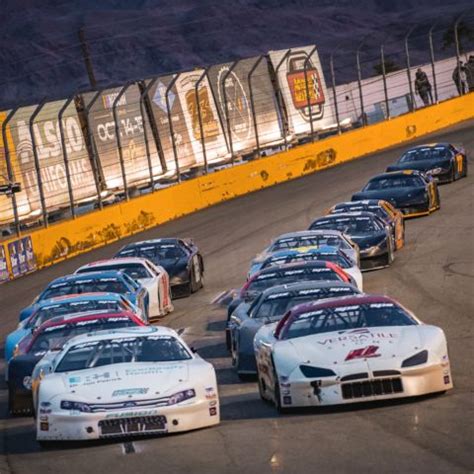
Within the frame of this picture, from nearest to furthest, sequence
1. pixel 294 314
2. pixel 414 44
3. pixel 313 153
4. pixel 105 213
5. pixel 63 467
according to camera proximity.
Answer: pixel 63 467 < pixel 294 314 < pixel 105 213 < pixel 313 153 < pixel 414 44

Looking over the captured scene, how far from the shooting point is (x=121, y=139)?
44312 millimetres

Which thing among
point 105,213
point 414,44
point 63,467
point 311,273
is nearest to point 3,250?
point 105,213

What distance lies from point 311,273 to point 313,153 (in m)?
29.1

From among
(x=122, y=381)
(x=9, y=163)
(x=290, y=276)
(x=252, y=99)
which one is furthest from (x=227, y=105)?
(x=122, y=381)

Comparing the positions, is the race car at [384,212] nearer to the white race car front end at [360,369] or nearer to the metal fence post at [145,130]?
the metal fence post at [145,130]

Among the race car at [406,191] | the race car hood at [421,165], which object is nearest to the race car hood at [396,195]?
the race car at [406,191]

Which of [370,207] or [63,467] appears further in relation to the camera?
[370,207]

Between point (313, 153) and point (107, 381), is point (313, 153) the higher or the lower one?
the lower one

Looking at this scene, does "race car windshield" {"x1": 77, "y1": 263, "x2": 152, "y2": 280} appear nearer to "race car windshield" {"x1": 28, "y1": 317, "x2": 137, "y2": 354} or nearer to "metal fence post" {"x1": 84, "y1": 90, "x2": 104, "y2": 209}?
"race car windshield" {"x1": 28, "y1": 317, "x2": 137, "y2": 354}

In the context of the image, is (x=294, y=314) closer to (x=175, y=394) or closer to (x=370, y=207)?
(x=175, y=394)

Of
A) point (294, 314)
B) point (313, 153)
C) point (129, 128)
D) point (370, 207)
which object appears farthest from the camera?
point (313, 153)

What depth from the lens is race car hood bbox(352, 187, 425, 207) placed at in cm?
3619

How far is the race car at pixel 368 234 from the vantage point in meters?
29.1

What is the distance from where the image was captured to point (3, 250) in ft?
118
